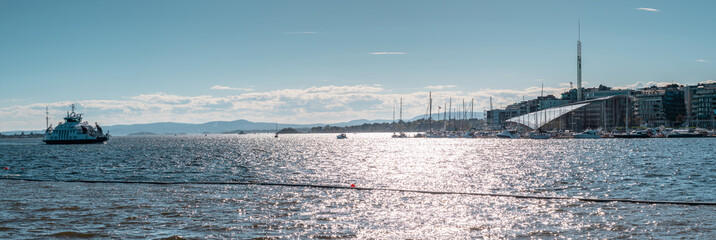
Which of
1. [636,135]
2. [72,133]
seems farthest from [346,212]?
[636,135]

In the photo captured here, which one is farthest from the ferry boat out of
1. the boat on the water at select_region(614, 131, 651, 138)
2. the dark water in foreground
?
the boat on the water at select_region(614, 131, 651, 138)

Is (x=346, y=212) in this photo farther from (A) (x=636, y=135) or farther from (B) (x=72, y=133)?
(A) (x=636, y=135)

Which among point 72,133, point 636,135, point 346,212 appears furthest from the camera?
point 636,135

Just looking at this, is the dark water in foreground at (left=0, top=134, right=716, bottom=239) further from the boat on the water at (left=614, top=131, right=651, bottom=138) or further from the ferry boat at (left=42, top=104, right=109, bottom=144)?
the boat on the water at (left=614, top=131, right=651, bottom=138)

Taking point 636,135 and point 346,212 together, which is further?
point 636,135

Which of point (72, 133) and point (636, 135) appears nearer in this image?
point (72, 133)

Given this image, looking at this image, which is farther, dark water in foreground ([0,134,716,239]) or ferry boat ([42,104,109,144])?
ferry boat ([42,104,109,144])

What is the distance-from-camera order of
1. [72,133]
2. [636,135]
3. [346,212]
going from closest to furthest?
[346,212] < [72,133] < [636,135]

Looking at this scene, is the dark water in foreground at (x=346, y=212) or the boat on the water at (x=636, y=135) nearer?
the dark water in foreground at (x=346, y=212)

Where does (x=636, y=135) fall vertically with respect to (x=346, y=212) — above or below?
above

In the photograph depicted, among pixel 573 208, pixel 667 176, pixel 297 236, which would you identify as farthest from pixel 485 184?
pixel 297 236

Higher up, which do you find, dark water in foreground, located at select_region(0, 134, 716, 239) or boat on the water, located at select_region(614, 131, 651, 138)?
boat on the water, located at select_region(614, 131, 651, 138)

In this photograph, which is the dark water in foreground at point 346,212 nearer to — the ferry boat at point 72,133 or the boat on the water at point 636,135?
the ferry boat at point 72,133

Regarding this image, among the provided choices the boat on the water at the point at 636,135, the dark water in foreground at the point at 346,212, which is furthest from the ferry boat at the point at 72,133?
the boat on the water at the point at 636,135
